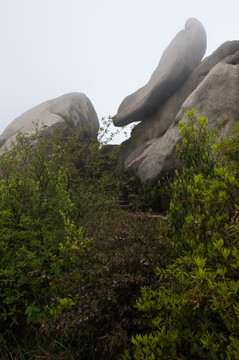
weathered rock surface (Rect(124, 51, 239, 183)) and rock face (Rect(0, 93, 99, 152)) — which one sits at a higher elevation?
rock face (Rect(0, 93, 99, 152))

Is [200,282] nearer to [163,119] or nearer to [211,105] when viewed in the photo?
[211,105]

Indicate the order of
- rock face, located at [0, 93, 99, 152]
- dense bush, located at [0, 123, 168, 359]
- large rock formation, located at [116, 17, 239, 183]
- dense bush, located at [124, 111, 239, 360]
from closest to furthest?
dense bush, located at [124, 111, 239, 360] → dense bush, located at [0, 123, 168, 359] → large rock formation, located at [116, 17, 239, 183] → rock face, located at [0, 93, 99, 152]

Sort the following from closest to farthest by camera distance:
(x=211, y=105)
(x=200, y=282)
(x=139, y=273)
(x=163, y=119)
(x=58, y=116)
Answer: (x=200, y=282) → (x=139, y=273) → (x=211, y=105) → (x=163, y=119) → (x=58, y=116)

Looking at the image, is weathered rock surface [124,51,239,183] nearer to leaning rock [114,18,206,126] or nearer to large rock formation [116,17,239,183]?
large rock formation [116,17,239,183]

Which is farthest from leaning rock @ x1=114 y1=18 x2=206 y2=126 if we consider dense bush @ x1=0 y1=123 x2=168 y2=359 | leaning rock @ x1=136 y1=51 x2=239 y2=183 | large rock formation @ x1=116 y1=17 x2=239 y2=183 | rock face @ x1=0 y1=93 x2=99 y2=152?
dense bush @ x1=0 y1=123 x2=168 y2=359

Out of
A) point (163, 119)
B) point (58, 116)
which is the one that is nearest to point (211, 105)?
point (163, 119)

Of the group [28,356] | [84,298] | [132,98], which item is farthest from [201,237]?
[132,98]

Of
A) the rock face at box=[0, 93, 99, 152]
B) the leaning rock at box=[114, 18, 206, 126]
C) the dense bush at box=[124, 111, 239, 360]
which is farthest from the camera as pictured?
the rock face at box=[0, 93, 99, 152]

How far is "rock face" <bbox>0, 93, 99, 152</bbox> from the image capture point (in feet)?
38.7

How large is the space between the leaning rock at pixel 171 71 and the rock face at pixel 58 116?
6.79ft

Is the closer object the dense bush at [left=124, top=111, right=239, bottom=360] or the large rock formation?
the dense bush at [left=124, top=111, right=239, bottom=360]

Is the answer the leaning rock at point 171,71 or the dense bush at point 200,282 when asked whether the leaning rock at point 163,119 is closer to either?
the leaning rock at point 171,71

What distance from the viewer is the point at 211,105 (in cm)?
734

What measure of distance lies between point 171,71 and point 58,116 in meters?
5.17
